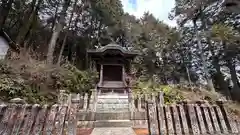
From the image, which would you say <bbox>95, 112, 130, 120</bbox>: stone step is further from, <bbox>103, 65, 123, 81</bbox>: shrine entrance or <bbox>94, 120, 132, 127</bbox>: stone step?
<bbox>103, 65, 123, 81</bbox>: shrine entrance

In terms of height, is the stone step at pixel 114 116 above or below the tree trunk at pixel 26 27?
below

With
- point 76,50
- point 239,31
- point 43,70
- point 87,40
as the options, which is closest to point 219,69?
point 239,31

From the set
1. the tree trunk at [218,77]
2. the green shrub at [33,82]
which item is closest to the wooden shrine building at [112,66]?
the green shrub at [33,82]

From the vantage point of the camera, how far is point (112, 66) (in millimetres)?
11125

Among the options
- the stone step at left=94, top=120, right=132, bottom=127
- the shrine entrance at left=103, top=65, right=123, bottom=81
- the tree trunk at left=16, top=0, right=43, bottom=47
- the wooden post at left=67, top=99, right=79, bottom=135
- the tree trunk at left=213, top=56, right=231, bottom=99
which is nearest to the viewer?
the wooden post at left=67, top=99, right=79, bottom=135

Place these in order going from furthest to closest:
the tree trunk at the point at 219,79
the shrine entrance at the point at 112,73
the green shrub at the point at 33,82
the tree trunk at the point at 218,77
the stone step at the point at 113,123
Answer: the tree trunk at the point at 219,79
the tree trunk at the point at 218,77
the shrine entrance at the point at 112,73
the green shrub at the point at 33,82
the stone step at the point at 113,123

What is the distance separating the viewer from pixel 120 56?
1048cm

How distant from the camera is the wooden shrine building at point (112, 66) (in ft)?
32.9

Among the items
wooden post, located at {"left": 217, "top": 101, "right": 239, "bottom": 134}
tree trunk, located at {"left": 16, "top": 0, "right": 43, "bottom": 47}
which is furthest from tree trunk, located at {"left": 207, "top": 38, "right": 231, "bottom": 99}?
tree trunk, located at {"left": 16, "top": 0, "right": 43, "bottom": 47}

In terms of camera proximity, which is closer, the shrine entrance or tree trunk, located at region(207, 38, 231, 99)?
the shrine entrance

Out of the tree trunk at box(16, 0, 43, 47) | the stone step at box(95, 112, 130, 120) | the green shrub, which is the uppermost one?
the tree trunk at box(16, 0, 43, 47)

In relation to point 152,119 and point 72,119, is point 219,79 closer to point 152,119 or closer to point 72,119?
point 152,119

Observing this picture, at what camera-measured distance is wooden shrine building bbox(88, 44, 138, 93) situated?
32.9 ft

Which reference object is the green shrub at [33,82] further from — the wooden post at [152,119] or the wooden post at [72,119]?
the wooden post at [152,119]
